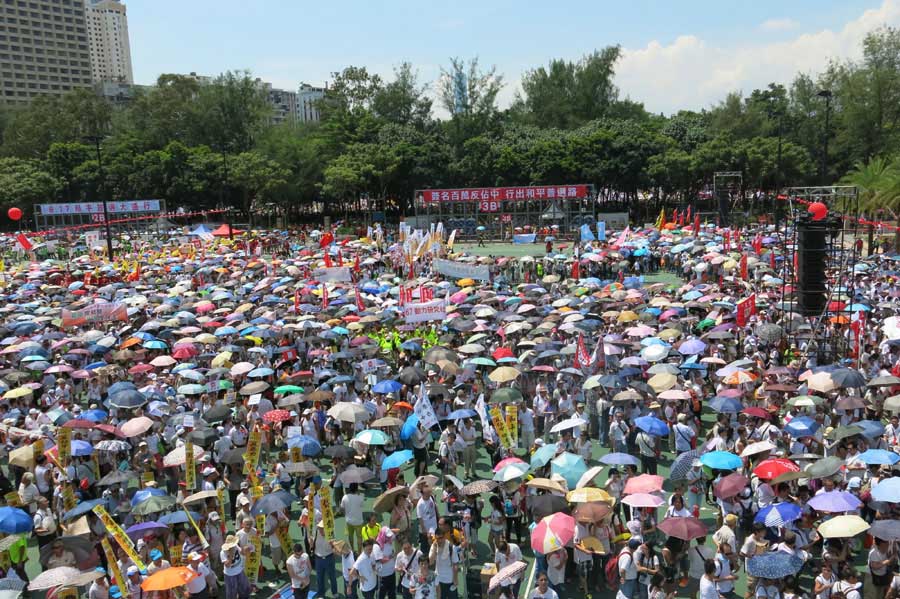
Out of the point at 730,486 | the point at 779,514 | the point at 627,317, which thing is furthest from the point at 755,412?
the point at 627,317

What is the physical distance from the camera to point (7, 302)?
86.9 feet

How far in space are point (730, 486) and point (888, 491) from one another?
165 cm

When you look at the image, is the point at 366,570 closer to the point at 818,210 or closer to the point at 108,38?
the point at 818,210

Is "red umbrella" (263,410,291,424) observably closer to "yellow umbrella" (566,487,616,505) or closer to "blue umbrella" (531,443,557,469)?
"blue umbrella" (531,443,557,469)

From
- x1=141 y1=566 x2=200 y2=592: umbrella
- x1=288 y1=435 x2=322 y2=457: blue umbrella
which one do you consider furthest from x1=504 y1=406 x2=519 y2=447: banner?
x1=141 y1=566 x2=200 y2=592: umbrella

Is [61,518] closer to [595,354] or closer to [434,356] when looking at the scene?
[434,356]

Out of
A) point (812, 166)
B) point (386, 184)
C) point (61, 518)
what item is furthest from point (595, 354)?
point (812, 166)

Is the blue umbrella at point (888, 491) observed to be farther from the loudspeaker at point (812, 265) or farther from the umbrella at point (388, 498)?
the loudspeaker at point (812, 265)

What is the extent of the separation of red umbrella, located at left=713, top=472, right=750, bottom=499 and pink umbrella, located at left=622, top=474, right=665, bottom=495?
847mm

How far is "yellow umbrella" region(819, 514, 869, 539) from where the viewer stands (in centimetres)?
786

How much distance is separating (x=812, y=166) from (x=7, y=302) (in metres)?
54.0

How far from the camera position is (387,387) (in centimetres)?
1396

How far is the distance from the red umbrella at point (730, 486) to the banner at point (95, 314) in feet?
57.2

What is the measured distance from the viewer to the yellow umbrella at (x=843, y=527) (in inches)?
310
